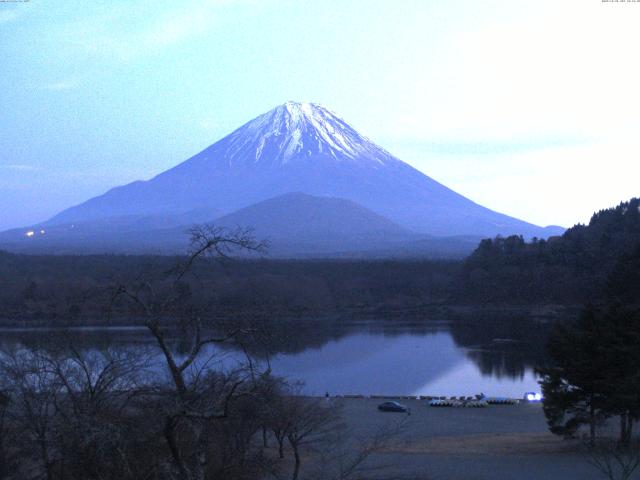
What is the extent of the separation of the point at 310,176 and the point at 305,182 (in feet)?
3.11

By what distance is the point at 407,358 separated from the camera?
72.2ft

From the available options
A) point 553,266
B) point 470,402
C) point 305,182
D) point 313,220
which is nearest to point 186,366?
point 470,402

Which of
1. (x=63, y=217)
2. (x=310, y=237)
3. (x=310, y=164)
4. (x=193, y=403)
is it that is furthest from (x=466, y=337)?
(x=63, y=217)

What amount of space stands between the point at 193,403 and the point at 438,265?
46.1 metres

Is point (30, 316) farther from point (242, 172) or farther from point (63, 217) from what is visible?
point (63, 217)

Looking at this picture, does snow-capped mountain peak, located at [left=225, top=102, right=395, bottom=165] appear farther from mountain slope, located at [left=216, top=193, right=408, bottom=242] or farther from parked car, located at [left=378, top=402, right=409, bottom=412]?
parked car, located at [left=378, top=402, right=409, bottom=412]

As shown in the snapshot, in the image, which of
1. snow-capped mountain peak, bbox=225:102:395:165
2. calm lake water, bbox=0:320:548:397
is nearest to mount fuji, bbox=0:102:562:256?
snow-capped mountain peak, bbox=225:102:395:165

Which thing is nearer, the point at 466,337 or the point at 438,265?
the point at 466,337

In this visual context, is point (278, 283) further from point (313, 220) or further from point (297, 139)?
point (297, 139)

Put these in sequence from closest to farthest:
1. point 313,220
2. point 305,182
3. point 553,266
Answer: point 553,266, point 313,220, point 305,182

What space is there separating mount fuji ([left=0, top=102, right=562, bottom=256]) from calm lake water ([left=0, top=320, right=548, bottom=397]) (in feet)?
219

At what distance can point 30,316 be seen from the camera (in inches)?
1116

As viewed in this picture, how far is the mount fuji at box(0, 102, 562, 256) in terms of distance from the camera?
326ft

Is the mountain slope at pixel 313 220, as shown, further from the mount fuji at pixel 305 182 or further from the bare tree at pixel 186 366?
the bare tree at pixel 186 366
